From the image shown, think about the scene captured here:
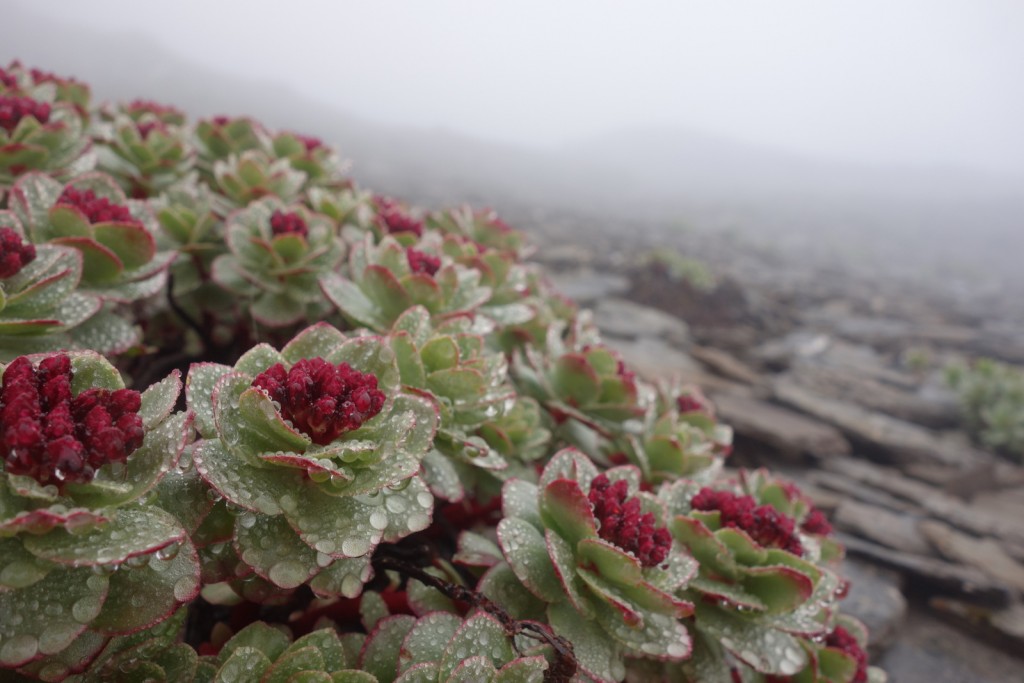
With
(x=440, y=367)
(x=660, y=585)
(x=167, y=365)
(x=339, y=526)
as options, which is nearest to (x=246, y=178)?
(x=167, y=365)

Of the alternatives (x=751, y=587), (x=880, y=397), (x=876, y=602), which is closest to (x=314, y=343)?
(x=751, y=587)

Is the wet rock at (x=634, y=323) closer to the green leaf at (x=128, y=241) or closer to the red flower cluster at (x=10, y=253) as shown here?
the green leaf at (x=128, y=241)

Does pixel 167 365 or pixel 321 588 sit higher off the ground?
A: pixel 321 588

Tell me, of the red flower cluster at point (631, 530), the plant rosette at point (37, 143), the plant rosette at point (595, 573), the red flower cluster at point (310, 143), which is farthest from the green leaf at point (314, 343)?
the red flower cluster at point (310, 143)

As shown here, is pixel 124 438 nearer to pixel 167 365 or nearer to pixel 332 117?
pixel 167 365

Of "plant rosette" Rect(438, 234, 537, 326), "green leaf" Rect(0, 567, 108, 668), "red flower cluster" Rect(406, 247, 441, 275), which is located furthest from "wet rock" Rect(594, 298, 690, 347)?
"green leaf" Rect(0, 567, 108, 668)

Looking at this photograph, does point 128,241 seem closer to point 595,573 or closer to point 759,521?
point 595,573
